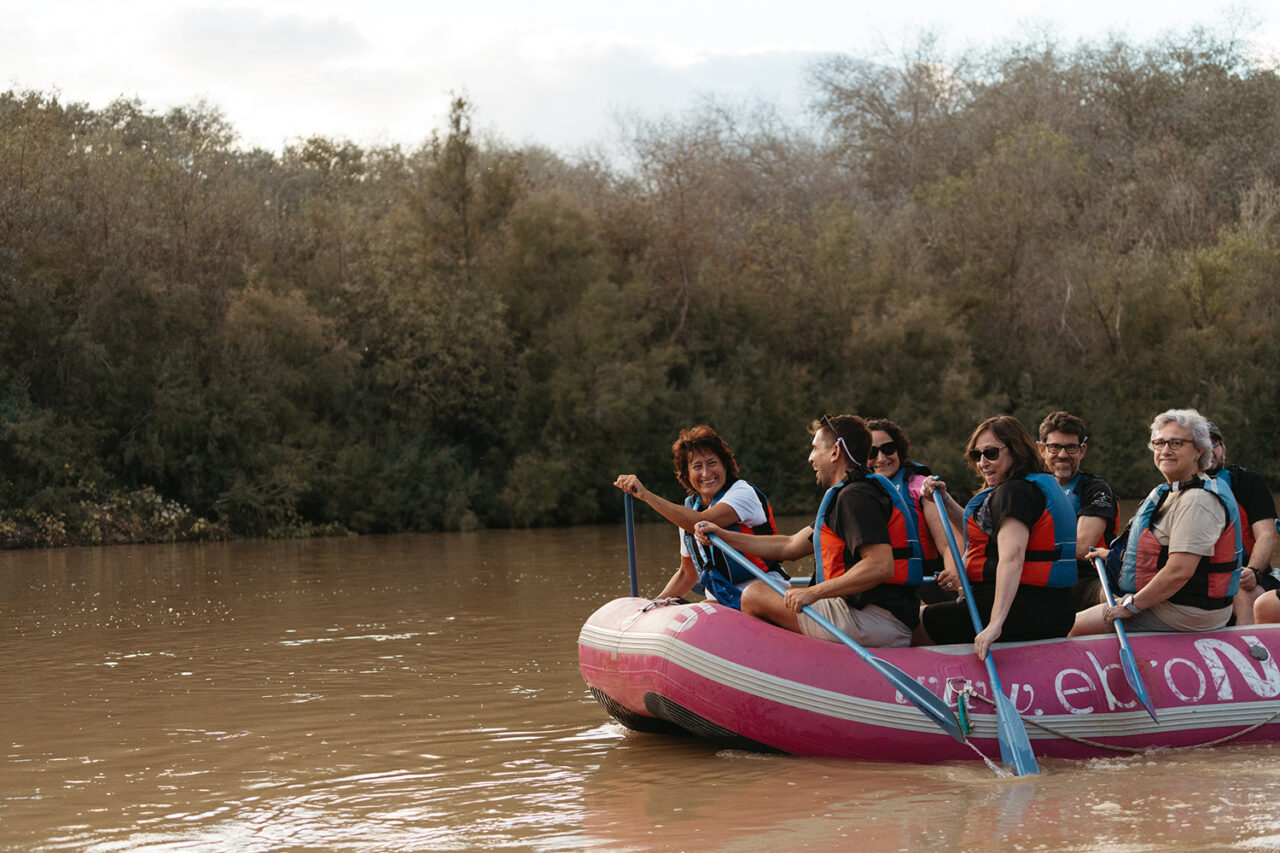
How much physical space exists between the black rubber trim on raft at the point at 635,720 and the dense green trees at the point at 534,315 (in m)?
15.0

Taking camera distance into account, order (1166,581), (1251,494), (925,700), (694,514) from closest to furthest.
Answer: (925,700)
(1166,581)
(694,514)
(1251,494)

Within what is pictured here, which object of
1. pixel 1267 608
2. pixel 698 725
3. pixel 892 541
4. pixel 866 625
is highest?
pixel 892 541

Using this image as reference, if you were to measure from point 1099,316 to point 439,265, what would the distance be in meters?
12.7

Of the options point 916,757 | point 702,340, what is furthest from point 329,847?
point 702,340

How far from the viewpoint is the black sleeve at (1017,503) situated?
5141 millimetres

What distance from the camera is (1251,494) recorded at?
6.14 meters

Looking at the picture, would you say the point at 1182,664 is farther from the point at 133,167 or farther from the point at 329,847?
the point at 133,167

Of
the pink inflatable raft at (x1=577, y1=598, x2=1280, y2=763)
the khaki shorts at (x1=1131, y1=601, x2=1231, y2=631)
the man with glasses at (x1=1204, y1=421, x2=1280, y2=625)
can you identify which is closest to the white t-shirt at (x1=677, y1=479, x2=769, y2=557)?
the pink inflatable raft at (x1=577, y1=598, x2=1280, y2=763)

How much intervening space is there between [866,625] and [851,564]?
0.27m

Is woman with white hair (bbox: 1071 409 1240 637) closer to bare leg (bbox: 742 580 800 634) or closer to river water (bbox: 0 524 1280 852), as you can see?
river water (bbox: 0 524 1280 852)

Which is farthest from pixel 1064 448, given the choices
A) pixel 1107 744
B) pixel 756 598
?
pixel 756 598

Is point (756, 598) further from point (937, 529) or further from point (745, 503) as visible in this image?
point (937, 529)

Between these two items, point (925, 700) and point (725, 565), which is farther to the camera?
point (725, 565)

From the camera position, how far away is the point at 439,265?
2388 centimetres
